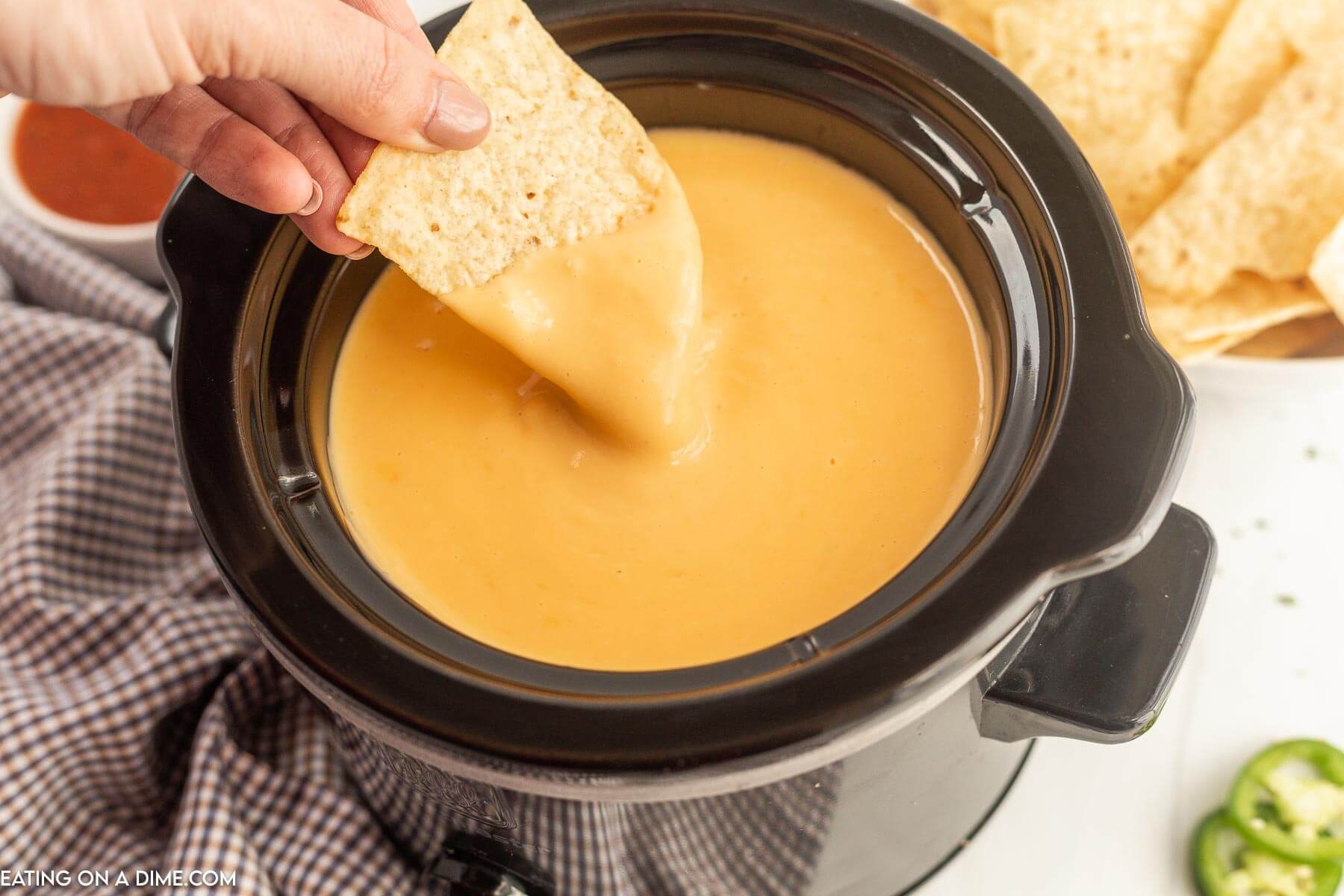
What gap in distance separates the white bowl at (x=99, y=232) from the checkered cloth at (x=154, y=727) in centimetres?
19

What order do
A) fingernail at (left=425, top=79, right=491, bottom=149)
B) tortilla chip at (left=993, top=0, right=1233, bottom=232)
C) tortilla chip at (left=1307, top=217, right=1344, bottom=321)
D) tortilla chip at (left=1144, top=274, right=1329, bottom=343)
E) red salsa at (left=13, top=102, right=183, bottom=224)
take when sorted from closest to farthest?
1. fingernail at (left=425, top=79, right=491, bottom=149)
2. tortilla chip at (left=1307, top=217, right=1344, bottom=321)
3. tortilla chip at (left=1144, top=274, right=1329, bottom=343)
4. tortilla chip at (left=993, top=0, right=1233, bottom=232)
5. red salsa at (left=13, top=102, right=183, bottom=224)

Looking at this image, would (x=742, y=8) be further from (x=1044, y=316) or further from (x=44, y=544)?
(x=44, y=544)

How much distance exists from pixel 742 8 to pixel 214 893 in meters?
1.15

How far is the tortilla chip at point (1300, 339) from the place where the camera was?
1854 mm

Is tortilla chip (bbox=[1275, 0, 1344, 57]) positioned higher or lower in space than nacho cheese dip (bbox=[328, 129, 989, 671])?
higher

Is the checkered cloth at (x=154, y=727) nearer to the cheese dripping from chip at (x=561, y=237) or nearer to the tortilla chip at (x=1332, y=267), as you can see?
the cheese dripping from chip at (x=561, y=237)

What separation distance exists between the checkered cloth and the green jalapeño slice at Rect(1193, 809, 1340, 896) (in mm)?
518

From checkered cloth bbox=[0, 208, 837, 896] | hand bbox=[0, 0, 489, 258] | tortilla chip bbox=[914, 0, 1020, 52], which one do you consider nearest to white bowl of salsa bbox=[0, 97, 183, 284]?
checkered cloth bbox=[0, 208, 837, 896]

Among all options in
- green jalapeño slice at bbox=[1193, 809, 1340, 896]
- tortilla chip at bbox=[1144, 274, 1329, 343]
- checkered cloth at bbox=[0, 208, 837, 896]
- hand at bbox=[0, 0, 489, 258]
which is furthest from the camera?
tortilla chip at bbox=[1144, 274, 1329, 343]

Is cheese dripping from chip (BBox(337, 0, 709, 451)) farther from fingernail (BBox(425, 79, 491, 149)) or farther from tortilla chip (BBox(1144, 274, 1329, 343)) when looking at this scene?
tortilla chip (BBox(1144, 274, 1329, 343))

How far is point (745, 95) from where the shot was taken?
1456mm

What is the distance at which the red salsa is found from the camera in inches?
83.5

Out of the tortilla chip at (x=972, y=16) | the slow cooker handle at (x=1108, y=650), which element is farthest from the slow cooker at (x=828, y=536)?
Answer: the tortilla chip at (x=972, y=16)

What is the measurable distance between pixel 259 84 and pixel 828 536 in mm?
727
